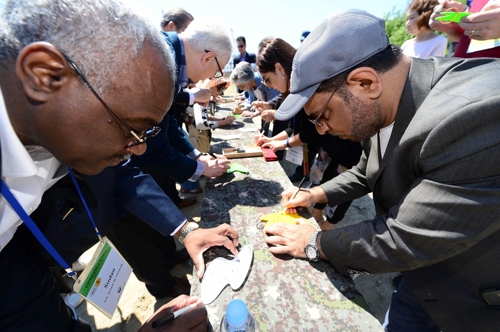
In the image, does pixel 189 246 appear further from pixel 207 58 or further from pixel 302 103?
pixel 207 58

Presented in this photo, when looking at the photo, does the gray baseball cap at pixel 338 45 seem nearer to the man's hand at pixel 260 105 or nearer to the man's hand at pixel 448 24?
the man's hand at pixel 448 24

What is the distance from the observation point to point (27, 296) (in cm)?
93

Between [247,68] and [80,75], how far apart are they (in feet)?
15.1

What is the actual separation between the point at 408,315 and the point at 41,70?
2076 mm

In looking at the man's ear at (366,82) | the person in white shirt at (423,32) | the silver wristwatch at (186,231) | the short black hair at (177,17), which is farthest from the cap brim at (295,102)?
the short black hair at (177,17)

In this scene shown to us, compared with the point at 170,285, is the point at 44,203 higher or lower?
higher

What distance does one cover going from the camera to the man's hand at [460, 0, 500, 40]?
1423mm

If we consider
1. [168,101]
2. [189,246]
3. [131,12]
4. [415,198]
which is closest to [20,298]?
[189,246]

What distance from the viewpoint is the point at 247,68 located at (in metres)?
4.92

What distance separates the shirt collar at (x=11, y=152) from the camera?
641 mm

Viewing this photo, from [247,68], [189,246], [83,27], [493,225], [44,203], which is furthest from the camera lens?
[247,68]

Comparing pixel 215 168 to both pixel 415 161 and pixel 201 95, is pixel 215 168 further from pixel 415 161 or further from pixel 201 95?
pixel 201 95

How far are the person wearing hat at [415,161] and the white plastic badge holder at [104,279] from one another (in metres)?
0.87

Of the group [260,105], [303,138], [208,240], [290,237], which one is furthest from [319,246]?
[260,105]
